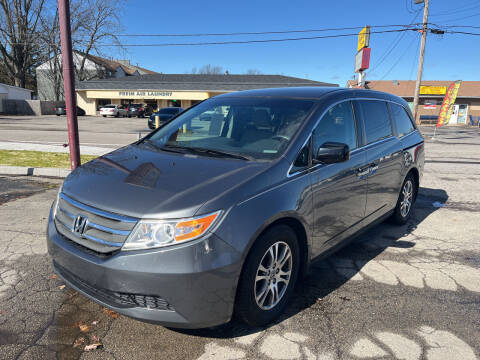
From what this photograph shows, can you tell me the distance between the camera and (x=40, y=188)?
265 inches

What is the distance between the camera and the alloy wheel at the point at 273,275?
2656 millimetres

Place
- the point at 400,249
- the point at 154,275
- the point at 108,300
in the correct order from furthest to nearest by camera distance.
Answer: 1. the point at 400,249
2. the point at 108,300
3. the point at 154,275

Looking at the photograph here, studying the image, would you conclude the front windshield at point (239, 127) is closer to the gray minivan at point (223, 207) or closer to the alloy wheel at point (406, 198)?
the gray minivan at point (223, 207)

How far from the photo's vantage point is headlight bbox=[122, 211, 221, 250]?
2.24 metres

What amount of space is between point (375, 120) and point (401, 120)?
981 millimetres

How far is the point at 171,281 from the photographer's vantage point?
86.4 inches

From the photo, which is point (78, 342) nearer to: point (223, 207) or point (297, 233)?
point (223, 207)

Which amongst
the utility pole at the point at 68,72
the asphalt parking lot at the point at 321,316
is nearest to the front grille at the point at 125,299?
the asphalt parking lot at the point at 321,316

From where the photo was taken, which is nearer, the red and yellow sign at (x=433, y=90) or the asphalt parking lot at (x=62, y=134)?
the asphalt parking lot at (x=62, y=134)

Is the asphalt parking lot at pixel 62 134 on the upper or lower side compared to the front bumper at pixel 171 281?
lower

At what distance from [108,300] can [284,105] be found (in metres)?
2.24

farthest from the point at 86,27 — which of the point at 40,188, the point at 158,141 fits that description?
the point at 158,141

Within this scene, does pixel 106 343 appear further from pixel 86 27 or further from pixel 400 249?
pixel 86 27

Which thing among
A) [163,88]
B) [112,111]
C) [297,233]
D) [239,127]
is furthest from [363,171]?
[163,88]
